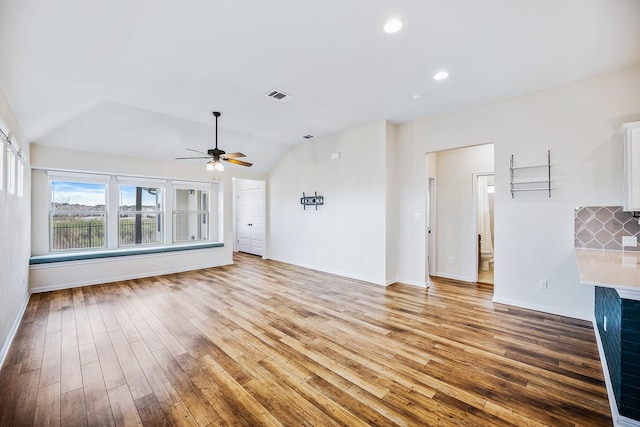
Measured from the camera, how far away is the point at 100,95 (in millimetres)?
3596

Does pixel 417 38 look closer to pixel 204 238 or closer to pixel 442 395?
pixel 442 395

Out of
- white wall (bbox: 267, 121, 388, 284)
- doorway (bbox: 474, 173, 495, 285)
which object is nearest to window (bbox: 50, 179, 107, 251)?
white wall (bbox: 267, 121, 388, 284)

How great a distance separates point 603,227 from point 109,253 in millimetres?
7732

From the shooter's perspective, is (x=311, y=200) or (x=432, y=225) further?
(x=311, y=200)

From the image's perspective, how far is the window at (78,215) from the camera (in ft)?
16.7

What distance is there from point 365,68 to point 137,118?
12.5 feet

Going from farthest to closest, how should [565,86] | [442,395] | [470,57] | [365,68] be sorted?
[565,86]
[365,68]
[470,57]
[442,395]

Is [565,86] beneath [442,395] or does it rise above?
above

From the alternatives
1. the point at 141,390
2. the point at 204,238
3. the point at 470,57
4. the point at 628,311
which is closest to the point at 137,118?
the point at 204,238

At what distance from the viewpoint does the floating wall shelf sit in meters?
3.61

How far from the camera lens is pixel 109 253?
5.21m

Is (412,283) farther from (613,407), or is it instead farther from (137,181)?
(137,181)

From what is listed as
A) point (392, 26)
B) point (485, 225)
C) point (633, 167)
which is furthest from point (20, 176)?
point (485, 225)

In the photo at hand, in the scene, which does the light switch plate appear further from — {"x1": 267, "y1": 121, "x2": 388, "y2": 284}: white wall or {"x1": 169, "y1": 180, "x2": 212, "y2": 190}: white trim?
{"x1": 169, "y1": 180, "x2": 212, "y2": 190}: white trim
